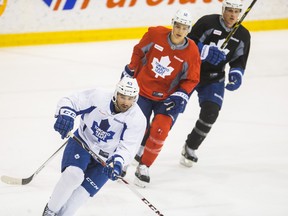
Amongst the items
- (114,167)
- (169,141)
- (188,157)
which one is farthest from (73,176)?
(169,141)

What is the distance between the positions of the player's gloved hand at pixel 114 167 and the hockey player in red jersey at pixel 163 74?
0.92 meters

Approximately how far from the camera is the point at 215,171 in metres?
4.93

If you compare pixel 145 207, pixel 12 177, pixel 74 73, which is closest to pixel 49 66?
pixel 74 73

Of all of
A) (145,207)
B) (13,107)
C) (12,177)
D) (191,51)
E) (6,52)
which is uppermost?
(191,51)

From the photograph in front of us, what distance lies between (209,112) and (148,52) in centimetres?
63

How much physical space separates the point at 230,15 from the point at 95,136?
58.2 inches

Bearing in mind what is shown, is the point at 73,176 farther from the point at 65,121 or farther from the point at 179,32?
the point at 179,32

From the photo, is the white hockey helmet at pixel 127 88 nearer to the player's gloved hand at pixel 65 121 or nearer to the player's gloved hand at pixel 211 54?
the player's gloved hand at pixel 65 121

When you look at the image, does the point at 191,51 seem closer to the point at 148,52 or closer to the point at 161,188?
the point at 148,52

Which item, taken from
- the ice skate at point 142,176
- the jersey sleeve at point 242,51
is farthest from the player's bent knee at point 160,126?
the jersey sleeve at point 242,51

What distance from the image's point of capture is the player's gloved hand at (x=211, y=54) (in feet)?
14.9

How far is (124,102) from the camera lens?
11.6 ft

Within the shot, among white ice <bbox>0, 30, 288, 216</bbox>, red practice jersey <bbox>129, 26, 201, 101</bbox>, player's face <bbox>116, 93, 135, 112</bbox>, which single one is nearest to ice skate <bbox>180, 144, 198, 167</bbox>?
white ice <bbox>0, 30, 288, 216</bbox>

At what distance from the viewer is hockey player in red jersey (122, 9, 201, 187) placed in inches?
172
